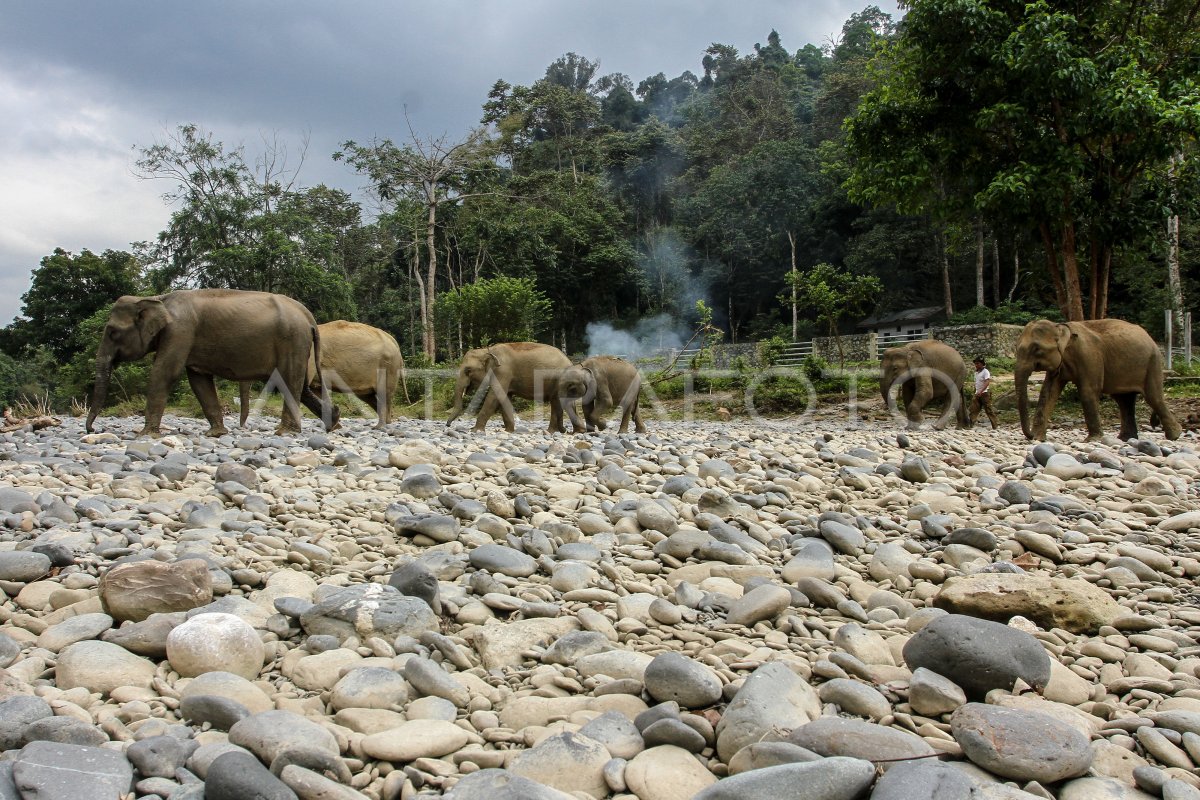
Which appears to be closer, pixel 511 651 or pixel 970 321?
pixel 511 651

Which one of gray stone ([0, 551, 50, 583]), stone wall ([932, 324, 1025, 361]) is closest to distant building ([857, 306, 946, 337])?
stone wall ([932, 324, 1025, 361])

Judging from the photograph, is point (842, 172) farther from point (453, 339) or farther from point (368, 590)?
point (368, 590)

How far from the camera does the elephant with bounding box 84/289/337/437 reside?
25.9ft

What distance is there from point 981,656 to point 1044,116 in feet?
47.1

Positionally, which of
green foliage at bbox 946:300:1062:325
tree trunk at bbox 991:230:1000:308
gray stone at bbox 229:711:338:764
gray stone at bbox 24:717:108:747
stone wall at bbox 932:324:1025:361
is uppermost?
tree trunk at bbox 991:230:1000:308

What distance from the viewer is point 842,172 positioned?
38.0m

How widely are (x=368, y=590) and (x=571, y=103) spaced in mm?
54017

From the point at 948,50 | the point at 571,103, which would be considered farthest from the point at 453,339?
the point at 571,103

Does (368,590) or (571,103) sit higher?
(571,103)

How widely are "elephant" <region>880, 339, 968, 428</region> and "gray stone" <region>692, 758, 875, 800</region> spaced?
1096cm

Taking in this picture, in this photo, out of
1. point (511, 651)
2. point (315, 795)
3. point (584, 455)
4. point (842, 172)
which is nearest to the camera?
point (315, 795)

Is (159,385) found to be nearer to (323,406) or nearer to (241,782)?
(323,406)

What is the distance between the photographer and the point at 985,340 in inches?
891

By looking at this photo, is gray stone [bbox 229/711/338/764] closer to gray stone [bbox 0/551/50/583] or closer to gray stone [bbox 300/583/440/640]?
gray stone [bbox 300/583/440/640]
